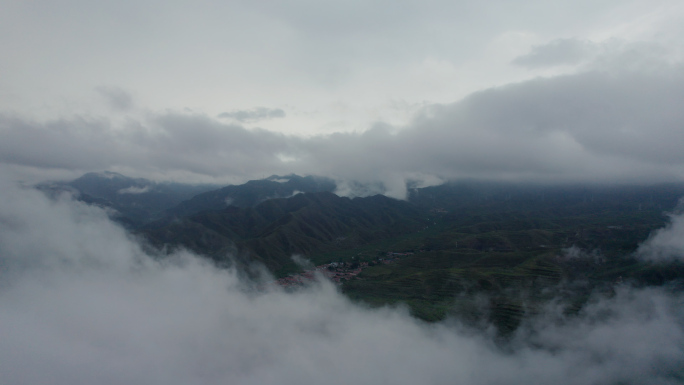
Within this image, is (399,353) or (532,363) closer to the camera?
(532,363)

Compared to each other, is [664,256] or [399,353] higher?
[664,256]

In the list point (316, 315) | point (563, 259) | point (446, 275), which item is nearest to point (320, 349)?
point (316, 315)

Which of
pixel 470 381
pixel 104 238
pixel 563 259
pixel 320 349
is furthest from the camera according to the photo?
pixel 563 259

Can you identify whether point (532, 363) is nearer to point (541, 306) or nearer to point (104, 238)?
point (541, 306)

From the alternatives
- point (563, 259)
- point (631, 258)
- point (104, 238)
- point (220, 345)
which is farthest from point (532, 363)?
point (104, 238)

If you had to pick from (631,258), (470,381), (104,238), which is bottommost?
(470,381)

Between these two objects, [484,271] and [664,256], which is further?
[484,271]

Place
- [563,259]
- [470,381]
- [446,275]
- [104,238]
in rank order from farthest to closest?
[563,259] → [446,275] → [104,238] → [470,381]

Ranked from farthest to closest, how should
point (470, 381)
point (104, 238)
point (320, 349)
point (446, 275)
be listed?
1. point (446, 275)
2. point (104, 238)
3. point (320, 349)
4. point (470, 381)

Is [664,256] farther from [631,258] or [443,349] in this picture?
[443,349]
